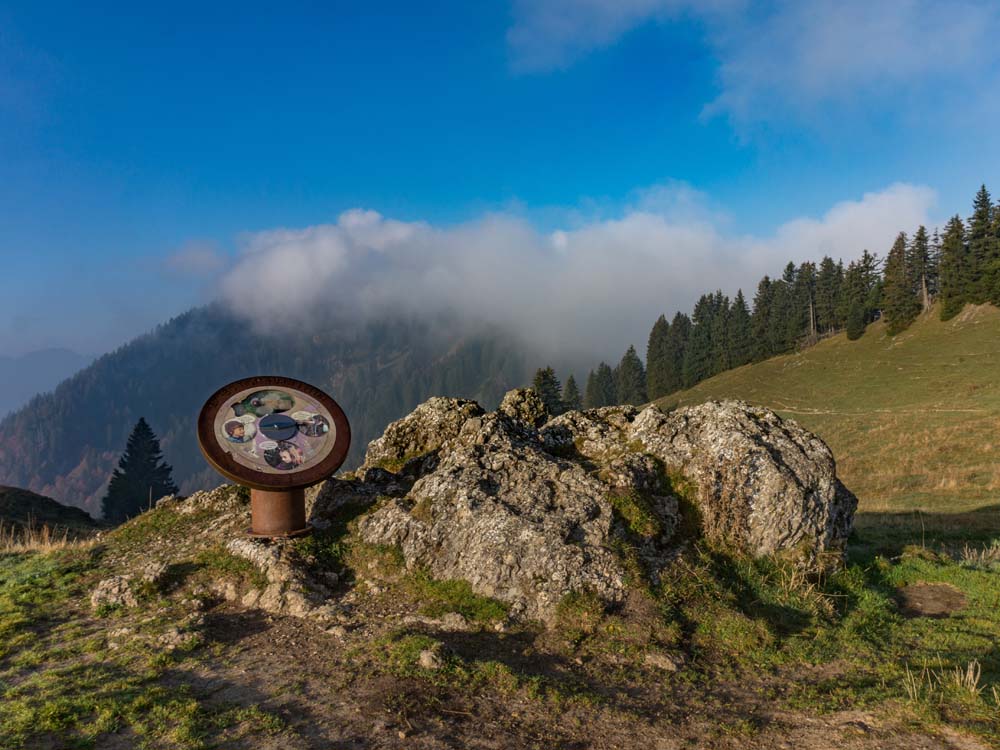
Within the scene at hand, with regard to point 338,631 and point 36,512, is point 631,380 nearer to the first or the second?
point 36,512

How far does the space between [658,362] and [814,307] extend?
31718mm

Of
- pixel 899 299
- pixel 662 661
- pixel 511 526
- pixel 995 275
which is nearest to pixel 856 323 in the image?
pixel 899 299

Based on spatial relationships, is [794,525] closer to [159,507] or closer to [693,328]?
[159,507]

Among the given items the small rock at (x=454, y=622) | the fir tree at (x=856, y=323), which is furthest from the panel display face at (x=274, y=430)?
the fir tree at (x=856, y=323)

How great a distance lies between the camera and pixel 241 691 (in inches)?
245

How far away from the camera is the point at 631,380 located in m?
122

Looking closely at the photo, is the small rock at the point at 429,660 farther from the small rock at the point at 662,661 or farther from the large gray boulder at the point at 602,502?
the small rock at the point at 662,661

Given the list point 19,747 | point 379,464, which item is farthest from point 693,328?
point 19,747

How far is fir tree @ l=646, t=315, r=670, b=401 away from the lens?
392 ft

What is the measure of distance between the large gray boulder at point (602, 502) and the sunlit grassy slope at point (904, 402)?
12893mm

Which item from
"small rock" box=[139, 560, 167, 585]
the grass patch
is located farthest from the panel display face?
the grass patch

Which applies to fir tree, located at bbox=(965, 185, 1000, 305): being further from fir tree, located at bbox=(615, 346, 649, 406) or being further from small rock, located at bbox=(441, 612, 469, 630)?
small rock, located at bbox=(441, 612, 469, 630)

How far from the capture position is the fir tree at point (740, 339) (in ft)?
355

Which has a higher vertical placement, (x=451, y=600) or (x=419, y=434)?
(x=419, y=434)
